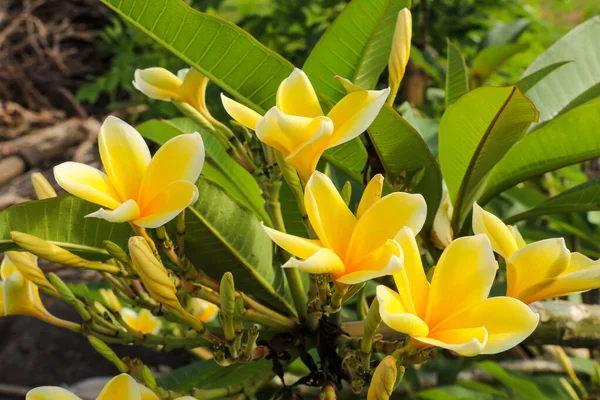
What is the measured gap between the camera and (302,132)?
421 millimetres

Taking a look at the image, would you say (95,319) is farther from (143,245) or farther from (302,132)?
(302,132)

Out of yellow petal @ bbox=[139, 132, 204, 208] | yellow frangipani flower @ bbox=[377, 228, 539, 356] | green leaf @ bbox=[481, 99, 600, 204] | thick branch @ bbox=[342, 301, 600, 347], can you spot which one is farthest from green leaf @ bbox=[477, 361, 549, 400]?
yellow petal @ bbox=[139, 132, 204, 208]

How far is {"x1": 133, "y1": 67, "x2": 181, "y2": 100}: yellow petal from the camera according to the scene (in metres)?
0.57

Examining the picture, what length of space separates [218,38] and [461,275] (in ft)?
0.99

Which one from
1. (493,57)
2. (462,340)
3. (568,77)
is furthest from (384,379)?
(493,57)

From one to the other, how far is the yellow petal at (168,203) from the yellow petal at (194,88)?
7.1 inches

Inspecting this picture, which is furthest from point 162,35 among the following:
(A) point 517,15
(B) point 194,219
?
(A) point 517,15

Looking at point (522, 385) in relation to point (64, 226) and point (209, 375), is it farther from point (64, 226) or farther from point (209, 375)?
point (64, 226)

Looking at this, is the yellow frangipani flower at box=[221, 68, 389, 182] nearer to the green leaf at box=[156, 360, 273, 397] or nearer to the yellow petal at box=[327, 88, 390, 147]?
the yellow petal at box=[327, 88, 390, 147]

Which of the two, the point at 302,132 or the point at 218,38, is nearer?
the point at 302,132

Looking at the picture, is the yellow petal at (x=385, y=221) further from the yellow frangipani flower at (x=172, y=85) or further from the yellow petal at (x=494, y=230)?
the yellow frangipani flower at (x=172, y=85)

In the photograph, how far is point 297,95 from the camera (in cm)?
46

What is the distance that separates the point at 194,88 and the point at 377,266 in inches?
11.7

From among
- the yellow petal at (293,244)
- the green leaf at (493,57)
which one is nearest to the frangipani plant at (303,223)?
the yellow petal at (293,244)
